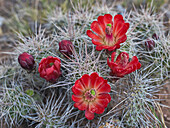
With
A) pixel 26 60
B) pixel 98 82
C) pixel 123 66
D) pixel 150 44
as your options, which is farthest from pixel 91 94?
pixel 150 44

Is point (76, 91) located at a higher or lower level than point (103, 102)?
higher

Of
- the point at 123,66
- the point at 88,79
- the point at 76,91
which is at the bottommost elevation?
the point at 76,91

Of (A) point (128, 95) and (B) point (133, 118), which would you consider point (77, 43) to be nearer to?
(A) point (128, 95)

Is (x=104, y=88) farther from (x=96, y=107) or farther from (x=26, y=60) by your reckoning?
(x=26, y=60)

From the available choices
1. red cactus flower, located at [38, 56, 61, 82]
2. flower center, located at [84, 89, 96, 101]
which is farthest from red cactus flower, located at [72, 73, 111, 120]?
red cactus flower, located at [38, 56, 61, 82]

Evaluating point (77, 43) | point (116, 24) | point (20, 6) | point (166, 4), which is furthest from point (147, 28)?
point (20, 6)

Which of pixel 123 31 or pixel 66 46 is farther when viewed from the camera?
pixel 66 46

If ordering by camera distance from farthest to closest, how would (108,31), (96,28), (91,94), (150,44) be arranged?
(150,44) → (96,28) → (108,31) → (91,94)
